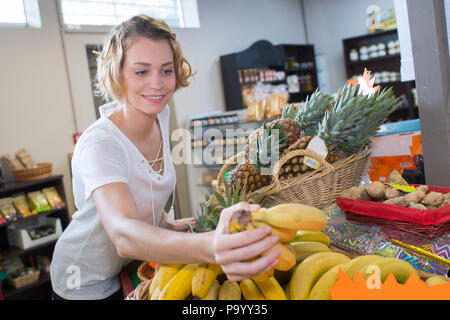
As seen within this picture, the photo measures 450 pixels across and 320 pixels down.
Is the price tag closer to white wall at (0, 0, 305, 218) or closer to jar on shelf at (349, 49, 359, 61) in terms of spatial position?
white wall at (0, 0, 305, 218)

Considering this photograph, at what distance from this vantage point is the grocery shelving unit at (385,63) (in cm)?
775

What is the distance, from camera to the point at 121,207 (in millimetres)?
1103

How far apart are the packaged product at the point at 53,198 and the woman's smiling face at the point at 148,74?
3.46m

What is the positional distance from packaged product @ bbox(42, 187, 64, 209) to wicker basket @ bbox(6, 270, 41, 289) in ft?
2.39

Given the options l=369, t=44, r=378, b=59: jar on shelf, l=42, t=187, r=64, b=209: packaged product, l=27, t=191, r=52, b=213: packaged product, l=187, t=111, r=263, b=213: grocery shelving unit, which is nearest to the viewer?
l=27, t=191, r=52, b=213: packaged product

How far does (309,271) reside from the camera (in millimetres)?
992

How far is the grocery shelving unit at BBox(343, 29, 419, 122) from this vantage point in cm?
775

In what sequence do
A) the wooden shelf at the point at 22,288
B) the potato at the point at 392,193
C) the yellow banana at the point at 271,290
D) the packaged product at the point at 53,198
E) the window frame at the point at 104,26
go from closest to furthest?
the yellow banana at the point at 271,290 → the potato at the point at 392,193 → the wooden shelf at the point at 22,288 → the packaged product at the point at 53,198 → the window frame at the point at 104,26

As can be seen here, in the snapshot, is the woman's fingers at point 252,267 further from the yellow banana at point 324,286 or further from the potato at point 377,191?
the potato at point 377,191

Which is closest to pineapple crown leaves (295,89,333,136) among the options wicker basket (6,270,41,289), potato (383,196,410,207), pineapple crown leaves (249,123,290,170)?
pineapple crown leaves (249,123,290,170)

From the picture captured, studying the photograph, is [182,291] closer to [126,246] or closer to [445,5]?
[126,246]

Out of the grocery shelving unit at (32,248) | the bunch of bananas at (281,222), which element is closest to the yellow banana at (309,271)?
the bunch of bananas at (281,222)
